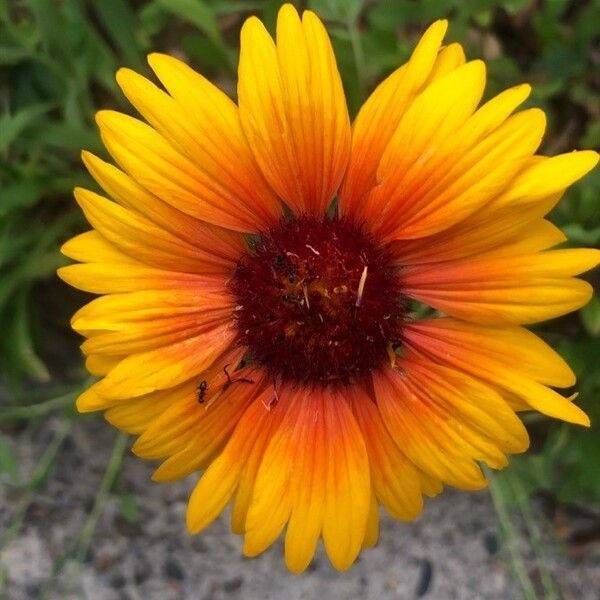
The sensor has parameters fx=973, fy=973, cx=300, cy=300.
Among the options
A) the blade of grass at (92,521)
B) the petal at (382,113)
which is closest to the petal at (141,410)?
the petal at (382,113)

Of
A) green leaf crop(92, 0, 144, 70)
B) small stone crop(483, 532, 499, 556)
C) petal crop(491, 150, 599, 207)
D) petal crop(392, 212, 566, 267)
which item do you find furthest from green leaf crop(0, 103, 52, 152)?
small stone crop(483, 532, 499, 556)

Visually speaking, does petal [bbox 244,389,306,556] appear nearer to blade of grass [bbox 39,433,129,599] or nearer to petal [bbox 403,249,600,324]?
petal [bbox 403,249,600,324]

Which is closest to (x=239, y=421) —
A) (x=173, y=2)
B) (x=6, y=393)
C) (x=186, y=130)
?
(x=186, y=130)

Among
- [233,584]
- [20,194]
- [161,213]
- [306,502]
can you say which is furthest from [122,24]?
[233,584]

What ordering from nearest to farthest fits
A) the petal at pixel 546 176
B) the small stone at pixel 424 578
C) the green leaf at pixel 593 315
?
the petal at pixel 546 176, the green leaf at pixel 593 315, the small stone at pixel 424 578

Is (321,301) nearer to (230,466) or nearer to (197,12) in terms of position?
(230,466)

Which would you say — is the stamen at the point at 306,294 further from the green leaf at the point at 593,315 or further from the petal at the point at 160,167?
the green leaf at the point at 593,315

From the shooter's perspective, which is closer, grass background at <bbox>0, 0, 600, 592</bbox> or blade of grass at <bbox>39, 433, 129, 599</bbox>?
grass background at <bbox>0, 0, 600, 592</bbox>
